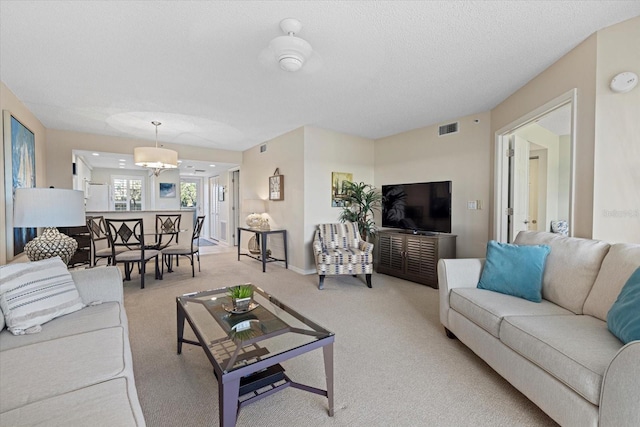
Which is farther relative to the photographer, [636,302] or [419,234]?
[419,234]

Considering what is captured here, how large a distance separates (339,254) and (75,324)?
2.91 meters

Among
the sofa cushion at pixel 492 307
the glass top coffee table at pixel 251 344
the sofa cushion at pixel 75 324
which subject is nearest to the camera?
the glass top coffee table at pixel 251 344

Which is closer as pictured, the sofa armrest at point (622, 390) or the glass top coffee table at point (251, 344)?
the sofa armrest at point (622, 390)

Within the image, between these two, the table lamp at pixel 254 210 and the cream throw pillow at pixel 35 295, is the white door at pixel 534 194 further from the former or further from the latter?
the cream throw pillow at pixel 35 295

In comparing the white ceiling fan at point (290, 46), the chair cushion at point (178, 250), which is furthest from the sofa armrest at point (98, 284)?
the chair cushion at point (178, 250)

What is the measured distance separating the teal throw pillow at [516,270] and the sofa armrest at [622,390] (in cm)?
99

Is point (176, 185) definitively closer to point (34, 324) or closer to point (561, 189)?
point (34, 324)

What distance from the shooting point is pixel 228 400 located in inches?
Result: 48.6

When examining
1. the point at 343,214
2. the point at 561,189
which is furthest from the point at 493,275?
the point at 561,189

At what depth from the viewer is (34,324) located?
1585mm

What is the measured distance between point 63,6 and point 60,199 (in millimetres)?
Result: 1371

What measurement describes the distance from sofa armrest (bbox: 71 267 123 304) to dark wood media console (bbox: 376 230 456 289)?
141 inches

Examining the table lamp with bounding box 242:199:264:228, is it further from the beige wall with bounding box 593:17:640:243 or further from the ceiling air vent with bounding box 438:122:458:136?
the beige wall with bounding box 593:17:640:243

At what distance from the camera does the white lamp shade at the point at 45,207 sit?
2129mm
